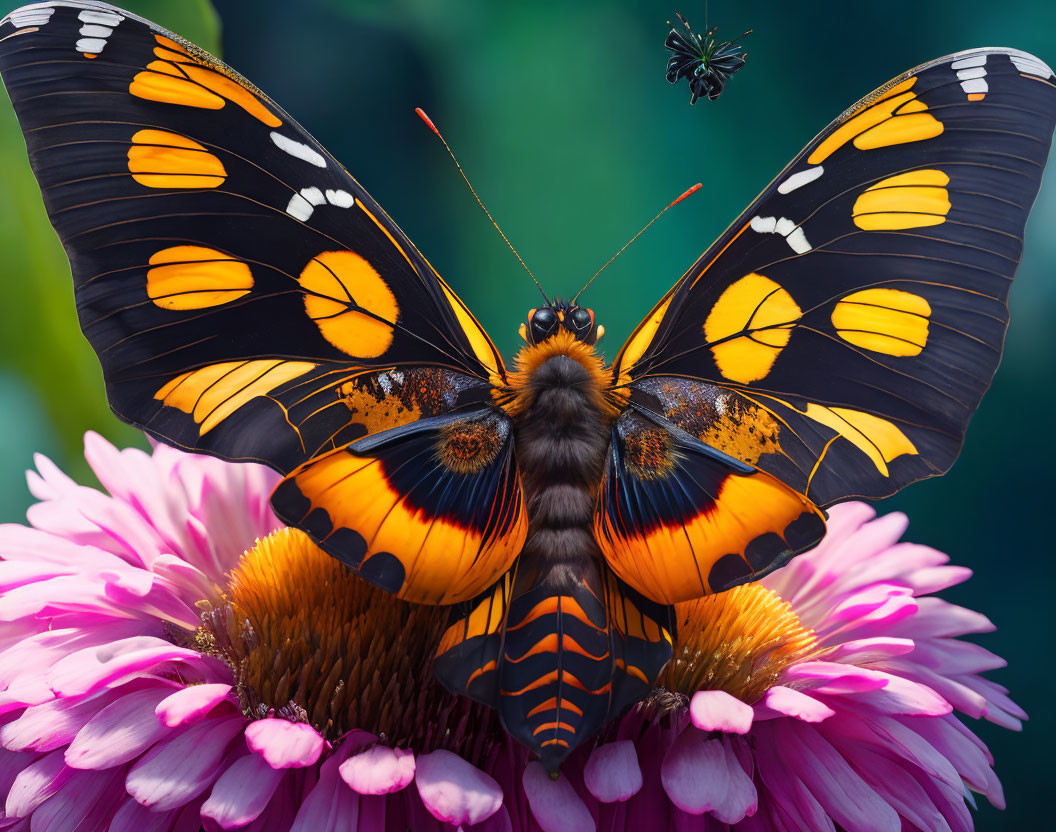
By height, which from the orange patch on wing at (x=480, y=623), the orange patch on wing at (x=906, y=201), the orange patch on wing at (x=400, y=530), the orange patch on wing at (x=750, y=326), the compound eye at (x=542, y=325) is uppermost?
the orange patch on wing at (x=906, y=201)

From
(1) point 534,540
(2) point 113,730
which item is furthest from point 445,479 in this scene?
(2) point 113,730

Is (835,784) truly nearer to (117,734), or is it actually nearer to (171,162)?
(117,734)

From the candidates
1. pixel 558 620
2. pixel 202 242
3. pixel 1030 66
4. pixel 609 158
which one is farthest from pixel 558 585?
pixel 609 158

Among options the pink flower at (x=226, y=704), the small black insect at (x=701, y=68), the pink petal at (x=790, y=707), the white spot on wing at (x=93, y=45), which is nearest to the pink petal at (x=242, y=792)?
the pink flower at (x=226, y=704)

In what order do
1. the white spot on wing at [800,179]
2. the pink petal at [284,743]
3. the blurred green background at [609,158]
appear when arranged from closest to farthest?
the pink petal at [284,743]
the white spot on wing at [800,179]
the blurred green background at [609,158]

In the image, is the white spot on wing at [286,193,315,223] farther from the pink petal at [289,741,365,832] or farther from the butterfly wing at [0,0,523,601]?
the pink petal at [289,741,365,832]

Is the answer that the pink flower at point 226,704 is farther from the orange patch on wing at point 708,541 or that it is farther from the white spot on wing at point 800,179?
the white spot on wing at point 800,179
